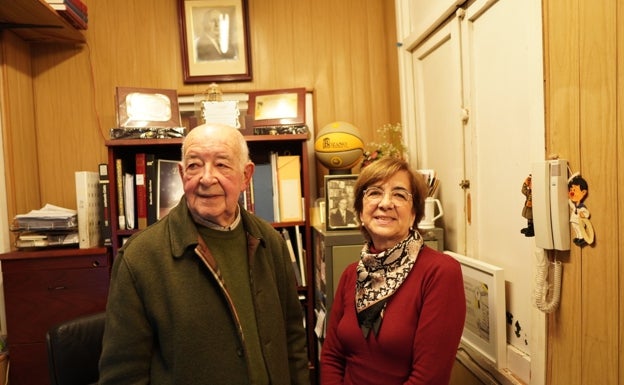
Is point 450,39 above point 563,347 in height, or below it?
above

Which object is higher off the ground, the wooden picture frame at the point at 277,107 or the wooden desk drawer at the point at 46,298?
the wooden picture frame at the point at 277,107

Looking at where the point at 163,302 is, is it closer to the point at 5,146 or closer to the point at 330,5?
the point at 5,146

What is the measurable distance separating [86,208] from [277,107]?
3.53 feet

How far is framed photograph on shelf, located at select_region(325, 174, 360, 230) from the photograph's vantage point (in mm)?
1933

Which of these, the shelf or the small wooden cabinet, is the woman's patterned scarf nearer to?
the small wooden cabinet

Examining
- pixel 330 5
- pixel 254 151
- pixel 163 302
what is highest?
pixel 330 5

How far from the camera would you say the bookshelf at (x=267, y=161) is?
6.61 ft

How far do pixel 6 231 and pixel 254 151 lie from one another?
4.31 feet

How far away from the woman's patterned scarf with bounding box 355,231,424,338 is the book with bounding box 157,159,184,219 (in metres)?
1.21

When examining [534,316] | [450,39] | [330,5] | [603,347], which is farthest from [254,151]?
[603,347]

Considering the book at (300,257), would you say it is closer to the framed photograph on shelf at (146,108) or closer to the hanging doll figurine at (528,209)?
the framed photograph on shelf at (146,108)

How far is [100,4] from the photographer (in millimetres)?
2363

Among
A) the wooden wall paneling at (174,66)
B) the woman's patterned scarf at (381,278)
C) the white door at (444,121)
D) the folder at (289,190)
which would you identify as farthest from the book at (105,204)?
the white door at (444,121)

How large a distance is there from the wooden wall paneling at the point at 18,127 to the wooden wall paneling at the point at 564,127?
2.38m
